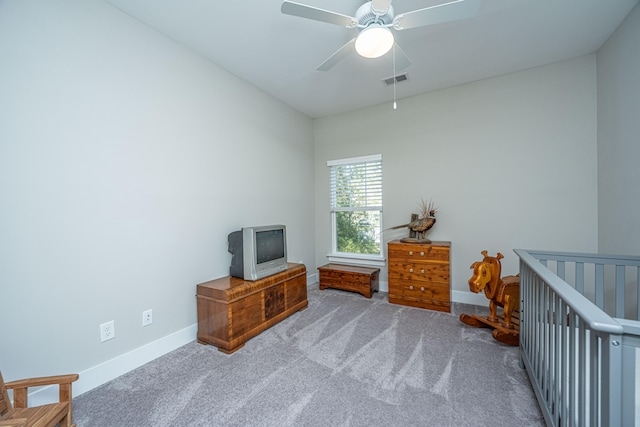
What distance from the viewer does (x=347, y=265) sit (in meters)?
4.04

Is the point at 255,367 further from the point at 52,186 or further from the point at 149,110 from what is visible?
the point at 149,110

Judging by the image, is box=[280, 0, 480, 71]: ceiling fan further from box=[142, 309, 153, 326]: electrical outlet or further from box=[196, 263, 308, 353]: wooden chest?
box=[142, 309, 153, 326]: electrical outlet

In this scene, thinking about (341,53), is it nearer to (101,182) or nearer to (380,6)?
(380,6)

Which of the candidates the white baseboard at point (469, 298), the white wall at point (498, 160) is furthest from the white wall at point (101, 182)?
the white baseboard at point (469, 298)

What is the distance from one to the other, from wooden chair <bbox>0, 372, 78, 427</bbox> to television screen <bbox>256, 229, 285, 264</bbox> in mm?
1498

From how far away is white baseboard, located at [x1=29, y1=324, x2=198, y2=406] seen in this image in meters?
1.61

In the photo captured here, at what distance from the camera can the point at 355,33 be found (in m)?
2.26

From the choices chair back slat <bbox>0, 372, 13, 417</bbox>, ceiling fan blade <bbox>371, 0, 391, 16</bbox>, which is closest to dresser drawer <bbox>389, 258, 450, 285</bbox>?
ceiling fan blade <bbox>371, 0, 391, 16</bbox>

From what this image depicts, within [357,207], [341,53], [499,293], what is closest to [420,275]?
[499,293]

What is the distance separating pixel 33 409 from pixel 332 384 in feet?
5.07

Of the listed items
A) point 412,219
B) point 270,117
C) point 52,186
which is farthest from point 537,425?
point 270,117

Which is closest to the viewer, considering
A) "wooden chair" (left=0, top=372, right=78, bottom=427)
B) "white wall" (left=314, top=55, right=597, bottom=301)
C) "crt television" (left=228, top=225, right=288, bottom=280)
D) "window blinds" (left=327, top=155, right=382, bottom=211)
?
"wooden chair" (left=0, top=372, right=78, bottom=427)

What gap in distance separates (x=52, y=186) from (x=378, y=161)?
11.1 ft

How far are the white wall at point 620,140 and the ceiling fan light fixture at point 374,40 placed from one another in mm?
2016
